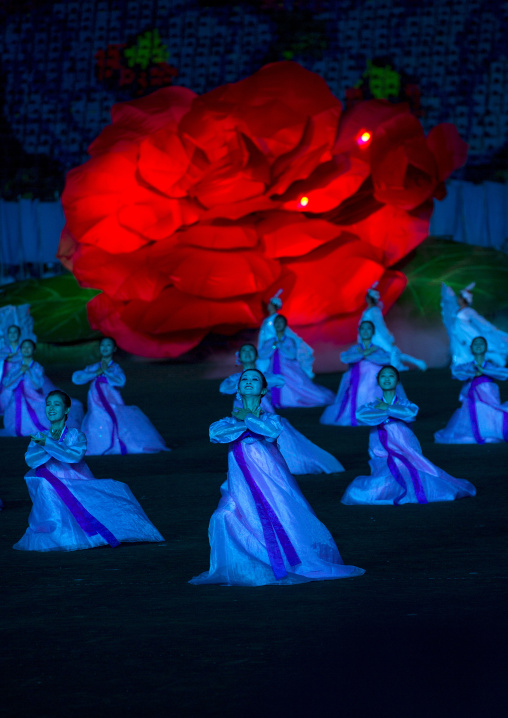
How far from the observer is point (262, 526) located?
532 centimetres

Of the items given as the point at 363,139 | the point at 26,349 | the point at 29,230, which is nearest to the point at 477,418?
the point at 26,349

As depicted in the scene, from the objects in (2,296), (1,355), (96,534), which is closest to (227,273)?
(1,355)

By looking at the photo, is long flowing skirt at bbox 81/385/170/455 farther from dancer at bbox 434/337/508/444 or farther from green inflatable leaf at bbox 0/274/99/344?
green inflatable leaf at bbox 0/274/99/344

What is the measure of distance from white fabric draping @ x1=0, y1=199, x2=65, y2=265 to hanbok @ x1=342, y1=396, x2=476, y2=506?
1296 centimetres

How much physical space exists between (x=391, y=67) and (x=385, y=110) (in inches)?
173

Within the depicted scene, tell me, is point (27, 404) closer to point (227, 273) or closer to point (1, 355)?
point (1, 355)

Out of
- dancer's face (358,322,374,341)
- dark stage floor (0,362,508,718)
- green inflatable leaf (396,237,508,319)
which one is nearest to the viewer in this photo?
dark stage floor (0,362,508,718)

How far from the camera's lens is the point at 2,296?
18.4 meters

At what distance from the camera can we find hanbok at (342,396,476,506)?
7117mm

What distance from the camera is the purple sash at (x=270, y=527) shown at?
17.2 ft

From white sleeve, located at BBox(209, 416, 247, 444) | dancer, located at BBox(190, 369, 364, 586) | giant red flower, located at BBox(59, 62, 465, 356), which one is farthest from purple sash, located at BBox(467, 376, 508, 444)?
giant red flower, located at BBox(59, 62, 465, 356)

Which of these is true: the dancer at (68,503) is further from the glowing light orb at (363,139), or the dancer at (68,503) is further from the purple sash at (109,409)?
the glowing light orb at (363,139)

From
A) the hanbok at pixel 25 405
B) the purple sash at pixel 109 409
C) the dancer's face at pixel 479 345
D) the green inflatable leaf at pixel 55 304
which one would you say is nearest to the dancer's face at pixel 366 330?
the dancer's face at pixel 479 345

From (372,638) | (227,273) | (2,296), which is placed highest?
(372,638)
